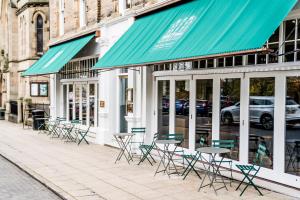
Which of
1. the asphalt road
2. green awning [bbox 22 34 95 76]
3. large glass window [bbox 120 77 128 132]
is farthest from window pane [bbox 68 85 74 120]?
the asphalt road

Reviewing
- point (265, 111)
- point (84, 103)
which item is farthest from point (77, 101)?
point (265, 111)

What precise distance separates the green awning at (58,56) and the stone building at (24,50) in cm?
525

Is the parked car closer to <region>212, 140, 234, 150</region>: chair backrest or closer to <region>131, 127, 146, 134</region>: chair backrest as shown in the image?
<region>212, 140, 234, 150</region>: chair backrest

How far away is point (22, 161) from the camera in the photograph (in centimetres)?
1206

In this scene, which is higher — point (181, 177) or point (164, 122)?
→ point (164, 122)

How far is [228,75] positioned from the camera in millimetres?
9266

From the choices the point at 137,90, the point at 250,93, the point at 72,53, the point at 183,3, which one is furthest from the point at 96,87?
the point at 250,93

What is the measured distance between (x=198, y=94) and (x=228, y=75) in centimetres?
123

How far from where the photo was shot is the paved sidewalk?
7.98 m

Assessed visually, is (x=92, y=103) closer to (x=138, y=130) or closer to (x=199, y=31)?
(x=138, y=130)

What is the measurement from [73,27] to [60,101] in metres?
3.75

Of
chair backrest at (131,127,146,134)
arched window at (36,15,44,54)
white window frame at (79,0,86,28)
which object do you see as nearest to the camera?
chair backrest at (131,127,146,134)

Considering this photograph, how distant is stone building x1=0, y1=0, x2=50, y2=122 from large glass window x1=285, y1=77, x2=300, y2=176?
18.2 metres

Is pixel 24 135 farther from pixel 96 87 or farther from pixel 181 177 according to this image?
pixel 181 177
